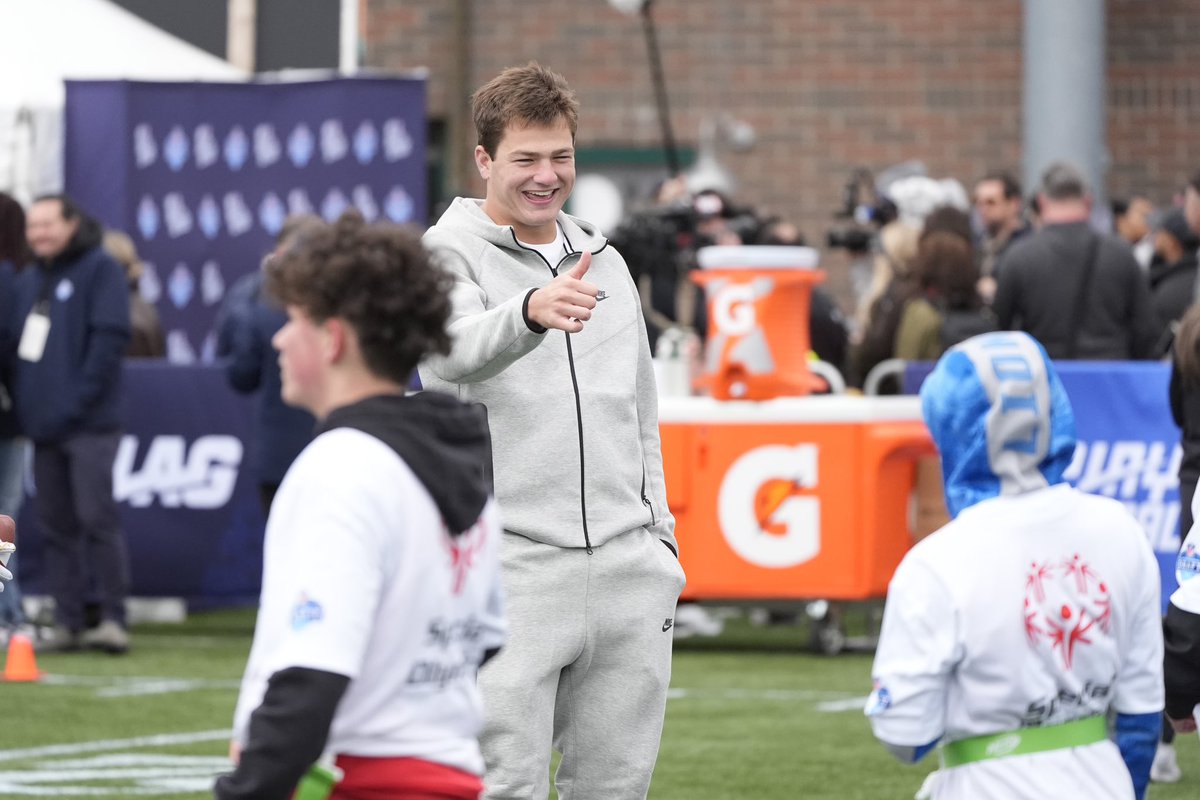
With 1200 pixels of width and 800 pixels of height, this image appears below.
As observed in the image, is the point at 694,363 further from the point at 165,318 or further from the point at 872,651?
the point at 165,318

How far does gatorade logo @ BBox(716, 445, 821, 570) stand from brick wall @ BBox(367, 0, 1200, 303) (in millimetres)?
7880

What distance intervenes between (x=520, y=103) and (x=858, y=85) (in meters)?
14.5

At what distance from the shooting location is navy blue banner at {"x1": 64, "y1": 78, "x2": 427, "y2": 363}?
13.7 meters

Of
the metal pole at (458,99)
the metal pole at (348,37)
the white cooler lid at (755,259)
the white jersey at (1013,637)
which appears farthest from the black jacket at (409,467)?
the metal pole at (458,99)

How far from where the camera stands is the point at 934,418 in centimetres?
376

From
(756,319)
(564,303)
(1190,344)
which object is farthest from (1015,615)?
(756,319)

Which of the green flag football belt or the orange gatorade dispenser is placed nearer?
the green flag football belt

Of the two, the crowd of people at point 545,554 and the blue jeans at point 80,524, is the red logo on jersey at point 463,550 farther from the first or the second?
the blue jeans at point 80,524

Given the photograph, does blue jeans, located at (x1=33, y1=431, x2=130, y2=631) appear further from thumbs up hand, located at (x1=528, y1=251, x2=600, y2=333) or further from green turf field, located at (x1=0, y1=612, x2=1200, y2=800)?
thumbs up hand, located at (x1=528, y1=251, x2=600, y2=333)

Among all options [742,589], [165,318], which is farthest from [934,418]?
[165,318]

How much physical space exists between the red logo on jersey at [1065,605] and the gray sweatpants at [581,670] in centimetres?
114

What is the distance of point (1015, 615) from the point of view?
11.8 feet

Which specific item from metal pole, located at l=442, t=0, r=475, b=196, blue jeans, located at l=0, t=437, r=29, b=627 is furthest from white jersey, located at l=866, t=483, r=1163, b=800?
metal pole, located at l=442, t=0, r=475, b=196

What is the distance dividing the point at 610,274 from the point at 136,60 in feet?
35.1
